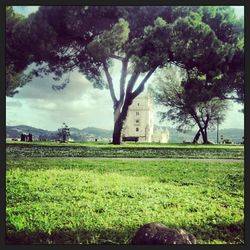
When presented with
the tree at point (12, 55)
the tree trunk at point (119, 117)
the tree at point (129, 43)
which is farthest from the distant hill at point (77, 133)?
the tree at point (12, 55)

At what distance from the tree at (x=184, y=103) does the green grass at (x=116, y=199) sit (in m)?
0.77

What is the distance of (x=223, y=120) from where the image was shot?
7176 millimetres

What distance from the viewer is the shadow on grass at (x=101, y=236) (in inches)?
229

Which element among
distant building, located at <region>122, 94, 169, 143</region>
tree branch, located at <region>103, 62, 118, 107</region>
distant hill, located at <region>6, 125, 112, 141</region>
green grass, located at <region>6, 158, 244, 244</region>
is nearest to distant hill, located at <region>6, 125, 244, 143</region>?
distant hill, located at <region>6, 125, 112, 141</region>

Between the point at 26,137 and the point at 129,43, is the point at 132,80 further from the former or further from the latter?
the point at 26,137

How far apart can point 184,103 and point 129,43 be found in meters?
1.56

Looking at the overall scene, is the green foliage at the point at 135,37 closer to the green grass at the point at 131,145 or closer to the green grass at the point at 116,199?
the green grass at the point at 131,145

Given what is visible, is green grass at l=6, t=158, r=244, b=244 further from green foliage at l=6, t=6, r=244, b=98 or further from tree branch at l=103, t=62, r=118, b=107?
green foliage at l=6, t=6, r=244, b=98

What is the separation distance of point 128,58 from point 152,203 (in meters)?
2.47

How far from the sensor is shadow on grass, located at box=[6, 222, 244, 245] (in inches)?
229

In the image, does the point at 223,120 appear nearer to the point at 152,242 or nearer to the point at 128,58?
the point at 128,58

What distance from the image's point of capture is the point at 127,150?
758cm

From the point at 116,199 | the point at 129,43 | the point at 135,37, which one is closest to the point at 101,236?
the point at 116,199

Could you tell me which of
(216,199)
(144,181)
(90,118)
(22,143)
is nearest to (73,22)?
(90,118)
